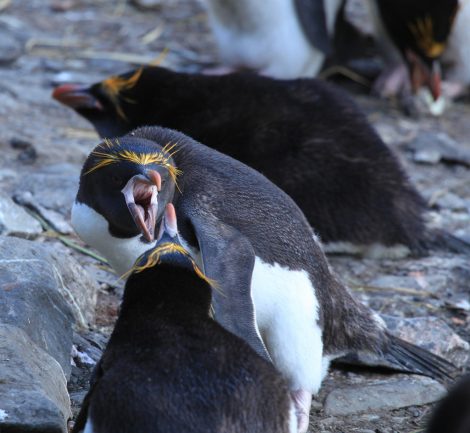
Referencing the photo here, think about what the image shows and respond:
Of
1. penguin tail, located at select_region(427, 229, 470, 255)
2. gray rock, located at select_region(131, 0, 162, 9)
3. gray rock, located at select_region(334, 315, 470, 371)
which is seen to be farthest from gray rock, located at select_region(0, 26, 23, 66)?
gray rock, located at select_region(334, 315, 470, 371)

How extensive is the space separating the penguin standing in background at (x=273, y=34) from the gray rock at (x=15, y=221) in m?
2.53

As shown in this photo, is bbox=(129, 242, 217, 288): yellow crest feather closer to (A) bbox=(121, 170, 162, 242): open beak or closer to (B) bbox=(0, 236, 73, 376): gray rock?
(A) bbox=(121, 170, 162, 242): open beak

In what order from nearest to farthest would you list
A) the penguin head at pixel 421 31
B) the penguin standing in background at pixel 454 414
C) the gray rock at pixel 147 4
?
1. the penguin standing in background at pixel 454 414
2. the penguin head at pixel 421 31
3. the gray rock at pixel 147 4

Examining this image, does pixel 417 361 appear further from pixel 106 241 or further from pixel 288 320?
pixel 106 241

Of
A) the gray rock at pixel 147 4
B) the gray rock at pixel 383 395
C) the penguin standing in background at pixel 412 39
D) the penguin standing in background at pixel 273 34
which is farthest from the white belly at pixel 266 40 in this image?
the gray rock at pixel 383 395

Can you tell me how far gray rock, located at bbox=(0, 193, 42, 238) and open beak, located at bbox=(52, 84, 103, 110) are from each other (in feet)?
2.48

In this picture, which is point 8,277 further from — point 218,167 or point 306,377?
point 306,377

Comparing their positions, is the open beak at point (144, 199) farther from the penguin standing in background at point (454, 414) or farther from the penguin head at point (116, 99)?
the penguin head at point (116, 99)

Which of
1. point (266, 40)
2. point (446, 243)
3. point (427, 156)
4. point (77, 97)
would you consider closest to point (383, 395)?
point (446, 243)

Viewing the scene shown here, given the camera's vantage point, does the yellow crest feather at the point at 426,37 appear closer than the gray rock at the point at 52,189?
No

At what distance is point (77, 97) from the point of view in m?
4.77

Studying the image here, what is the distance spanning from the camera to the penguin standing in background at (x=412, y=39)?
20.8 ft

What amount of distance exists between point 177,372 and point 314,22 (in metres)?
4.37

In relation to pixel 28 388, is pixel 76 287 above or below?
below
